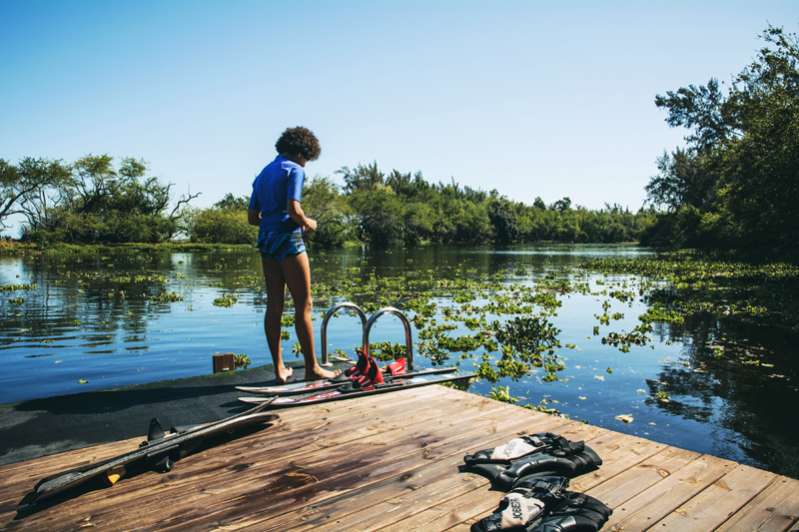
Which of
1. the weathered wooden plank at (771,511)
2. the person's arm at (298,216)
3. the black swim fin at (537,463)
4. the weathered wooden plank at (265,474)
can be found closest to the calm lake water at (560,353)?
the weathered wooden plank at (771,511)

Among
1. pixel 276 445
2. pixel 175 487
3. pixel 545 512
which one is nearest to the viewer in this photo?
pixel 545 512

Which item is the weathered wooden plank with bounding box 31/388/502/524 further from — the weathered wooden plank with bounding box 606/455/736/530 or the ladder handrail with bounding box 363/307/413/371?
the ladder handrail with bounding box 363/307/413/371

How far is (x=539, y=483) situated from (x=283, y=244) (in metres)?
3.50

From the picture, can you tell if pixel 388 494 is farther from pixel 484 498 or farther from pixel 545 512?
pixel 545 512

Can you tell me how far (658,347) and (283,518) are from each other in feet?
38.0

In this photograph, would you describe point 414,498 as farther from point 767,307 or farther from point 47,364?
point 767,307

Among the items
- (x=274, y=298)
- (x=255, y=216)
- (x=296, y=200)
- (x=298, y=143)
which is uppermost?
(x=298, y=143)

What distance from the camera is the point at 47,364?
10.5 meters

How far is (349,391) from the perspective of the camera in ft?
18.9

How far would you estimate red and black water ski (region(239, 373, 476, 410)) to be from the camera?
17.3ft

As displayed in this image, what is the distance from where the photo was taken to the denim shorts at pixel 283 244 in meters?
5.70

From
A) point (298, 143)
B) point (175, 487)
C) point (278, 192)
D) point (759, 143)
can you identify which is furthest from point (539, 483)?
point (759, 143)

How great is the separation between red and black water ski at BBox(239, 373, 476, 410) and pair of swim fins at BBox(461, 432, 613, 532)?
6.38ft

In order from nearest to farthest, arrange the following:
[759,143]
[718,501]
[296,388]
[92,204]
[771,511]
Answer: [771,511] → [718,501] → [296,388] → [759,143] → [92,204]
